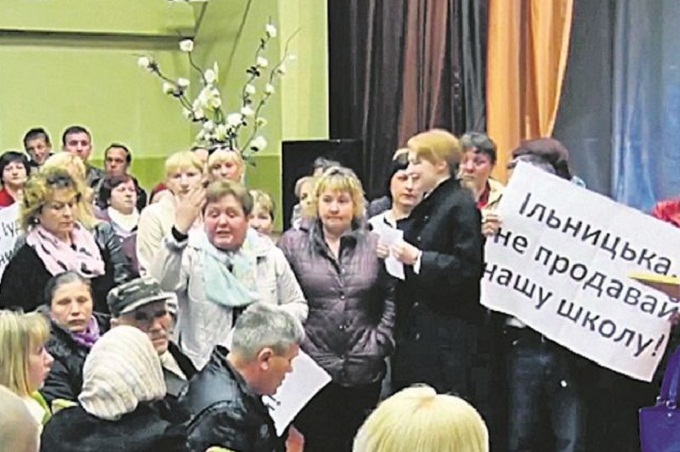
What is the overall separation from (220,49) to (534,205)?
4502 mm

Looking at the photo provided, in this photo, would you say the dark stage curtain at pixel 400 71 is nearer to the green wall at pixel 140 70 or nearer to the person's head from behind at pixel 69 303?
the green wall at pixel 140 70

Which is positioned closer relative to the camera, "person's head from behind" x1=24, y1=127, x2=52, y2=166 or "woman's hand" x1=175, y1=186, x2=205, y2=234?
"woman's hand" x1=175, y1=186, x2=205, y2=234

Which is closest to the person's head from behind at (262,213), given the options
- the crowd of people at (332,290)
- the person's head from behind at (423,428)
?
the crowd of people at (332,290)

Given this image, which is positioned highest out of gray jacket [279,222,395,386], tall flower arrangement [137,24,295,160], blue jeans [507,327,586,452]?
tall flower arrangement [137,24,295,160]

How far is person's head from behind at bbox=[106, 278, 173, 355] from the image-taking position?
372cm

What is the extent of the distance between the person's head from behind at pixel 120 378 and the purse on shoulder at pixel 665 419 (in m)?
2.19

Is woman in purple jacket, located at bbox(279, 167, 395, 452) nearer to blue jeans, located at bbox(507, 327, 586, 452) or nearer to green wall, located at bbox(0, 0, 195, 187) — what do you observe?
blue jeans, located at bbox(507, 327, 586, 452)

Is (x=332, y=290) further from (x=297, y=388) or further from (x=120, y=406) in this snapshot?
(x=120, y=406)

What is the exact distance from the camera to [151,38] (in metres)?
8.96

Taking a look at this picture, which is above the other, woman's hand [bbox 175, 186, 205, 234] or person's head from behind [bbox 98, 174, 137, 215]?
woman's hand [bbox 175, 186, 205, 234]

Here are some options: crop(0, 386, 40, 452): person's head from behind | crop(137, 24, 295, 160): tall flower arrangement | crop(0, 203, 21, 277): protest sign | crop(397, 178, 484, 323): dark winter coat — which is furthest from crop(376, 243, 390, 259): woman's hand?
crop(137, 24, 295, 160): tall flower arrangement

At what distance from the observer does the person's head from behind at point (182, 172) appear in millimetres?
5152

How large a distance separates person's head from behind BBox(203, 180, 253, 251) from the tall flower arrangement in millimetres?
3401

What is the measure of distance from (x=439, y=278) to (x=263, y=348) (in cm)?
151
